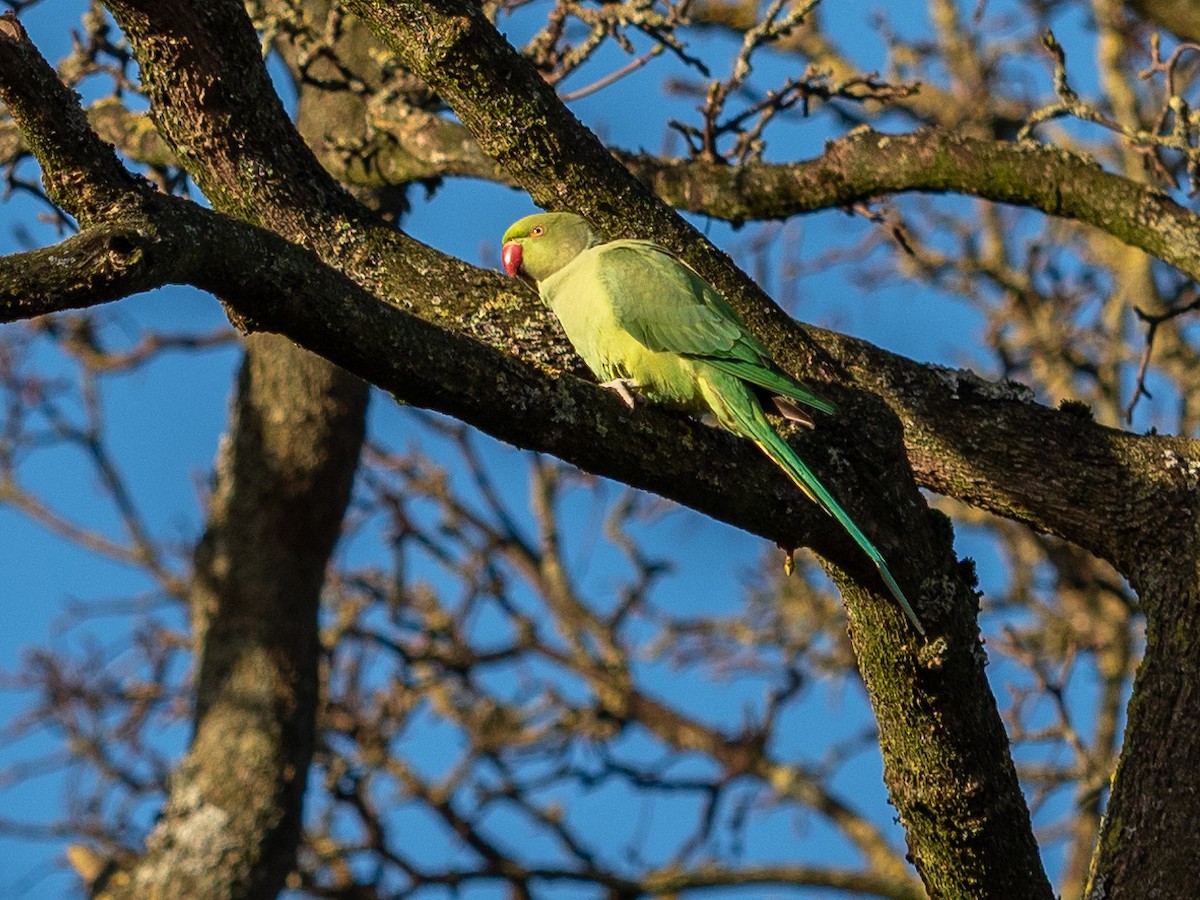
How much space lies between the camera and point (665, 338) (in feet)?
11.0

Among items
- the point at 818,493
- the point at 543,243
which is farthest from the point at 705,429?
the point at 543,243

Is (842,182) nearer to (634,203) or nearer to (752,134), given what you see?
(752,134)

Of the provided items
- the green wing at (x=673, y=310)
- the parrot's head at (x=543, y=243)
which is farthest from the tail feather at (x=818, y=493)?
the parrot's head at (x=543, y=243)

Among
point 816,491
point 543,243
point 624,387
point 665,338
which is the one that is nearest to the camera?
point 816,491

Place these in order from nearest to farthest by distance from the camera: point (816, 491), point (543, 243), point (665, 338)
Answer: point (816, 491) → point (665, 338) → point (543, 243)

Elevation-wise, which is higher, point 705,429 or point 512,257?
point 512,257

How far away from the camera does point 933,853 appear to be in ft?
10.7

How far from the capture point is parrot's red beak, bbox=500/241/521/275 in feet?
13.7

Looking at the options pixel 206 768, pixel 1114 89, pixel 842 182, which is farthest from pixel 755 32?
pixel 1114 89

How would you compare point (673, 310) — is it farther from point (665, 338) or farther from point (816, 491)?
point (816, 491)

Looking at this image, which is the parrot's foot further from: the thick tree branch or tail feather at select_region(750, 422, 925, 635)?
tail feather at select_region(750, 422, 925, 635)

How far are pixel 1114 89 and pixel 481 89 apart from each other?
7.00 metres

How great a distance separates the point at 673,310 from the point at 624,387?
32cm

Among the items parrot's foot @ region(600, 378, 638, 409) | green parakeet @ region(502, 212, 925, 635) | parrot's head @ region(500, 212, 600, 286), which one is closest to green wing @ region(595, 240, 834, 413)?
green parakeet @ region(502, 212, 925, 635)
